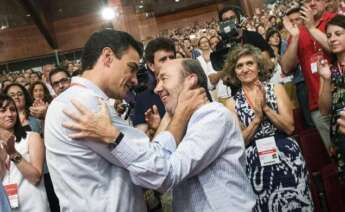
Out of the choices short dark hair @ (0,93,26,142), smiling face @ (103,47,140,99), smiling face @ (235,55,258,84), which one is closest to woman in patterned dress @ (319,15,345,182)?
smiling face @ (235,55,258,84)

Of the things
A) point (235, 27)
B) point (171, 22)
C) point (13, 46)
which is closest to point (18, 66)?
point (13, 46)

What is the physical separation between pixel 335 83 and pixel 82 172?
6.01 ft

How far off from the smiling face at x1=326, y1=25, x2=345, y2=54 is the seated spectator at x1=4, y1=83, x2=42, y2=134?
7.48 feet

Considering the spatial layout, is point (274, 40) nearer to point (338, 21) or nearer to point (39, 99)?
point (338, 21)

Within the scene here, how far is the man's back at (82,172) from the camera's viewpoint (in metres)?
1.42

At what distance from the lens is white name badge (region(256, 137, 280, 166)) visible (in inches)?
95.3


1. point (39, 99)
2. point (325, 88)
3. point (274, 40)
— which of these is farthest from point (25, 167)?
point (274, 40)

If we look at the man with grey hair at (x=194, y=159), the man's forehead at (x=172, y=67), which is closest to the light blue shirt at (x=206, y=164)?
the man with grey hair at (x=194, y=159)

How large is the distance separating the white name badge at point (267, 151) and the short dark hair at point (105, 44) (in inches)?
46.9

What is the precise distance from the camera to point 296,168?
2.38 metres

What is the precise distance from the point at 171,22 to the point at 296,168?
658 inches

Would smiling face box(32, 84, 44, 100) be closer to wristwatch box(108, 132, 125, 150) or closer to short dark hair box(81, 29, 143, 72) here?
short dark hair box(81, 29, 143, 72)

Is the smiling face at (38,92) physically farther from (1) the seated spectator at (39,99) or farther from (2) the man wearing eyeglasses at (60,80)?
(2) the man wearing eyeglasses at (60,80)

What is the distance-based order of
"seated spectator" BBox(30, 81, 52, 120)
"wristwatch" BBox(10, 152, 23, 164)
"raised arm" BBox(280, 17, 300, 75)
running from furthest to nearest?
"seated spectator" BBox(30, 81, 52, 120) → "raised arm" BBox(280, 17, 300, 75) → "wristwatch" BBox(10, 152, 23, 164)
